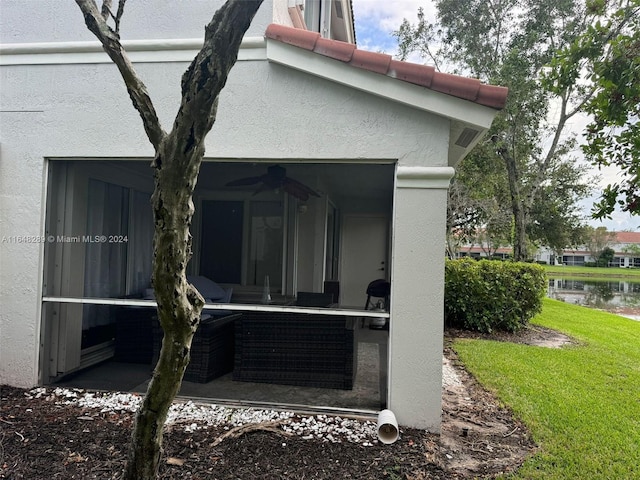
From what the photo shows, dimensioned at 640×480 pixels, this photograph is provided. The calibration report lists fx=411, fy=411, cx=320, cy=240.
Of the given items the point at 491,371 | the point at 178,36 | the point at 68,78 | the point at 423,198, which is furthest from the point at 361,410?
the point at 68,78

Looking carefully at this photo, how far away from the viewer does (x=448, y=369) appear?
605 cm

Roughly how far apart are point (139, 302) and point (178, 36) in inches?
108

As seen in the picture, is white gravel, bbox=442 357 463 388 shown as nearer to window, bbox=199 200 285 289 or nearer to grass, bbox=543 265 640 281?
window, bbox=199 200 285 289

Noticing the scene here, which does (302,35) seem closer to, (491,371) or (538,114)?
(491,371)

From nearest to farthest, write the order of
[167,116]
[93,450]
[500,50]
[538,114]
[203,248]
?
1. [93,450]
2. [167,116]
3. [203,248]
4. [538,114]
5. [500,50]

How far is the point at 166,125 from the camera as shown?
4.14m

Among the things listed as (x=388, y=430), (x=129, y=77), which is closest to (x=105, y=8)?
(x=129, y=77)

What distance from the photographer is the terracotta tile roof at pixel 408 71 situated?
3510 millimetres

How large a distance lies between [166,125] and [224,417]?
2.88m

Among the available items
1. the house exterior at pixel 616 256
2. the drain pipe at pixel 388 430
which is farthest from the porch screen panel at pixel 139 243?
the house exterior at pixel 616 256

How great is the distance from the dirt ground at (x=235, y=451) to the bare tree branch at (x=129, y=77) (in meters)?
2.29

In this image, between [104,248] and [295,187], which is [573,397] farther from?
[104,248]

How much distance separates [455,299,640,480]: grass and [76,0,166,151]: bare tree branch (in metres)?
3.40

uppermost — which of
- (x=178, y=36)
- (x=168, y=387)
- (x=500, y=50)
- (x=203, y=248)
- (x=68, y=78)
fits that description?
(x=500, y=50)
